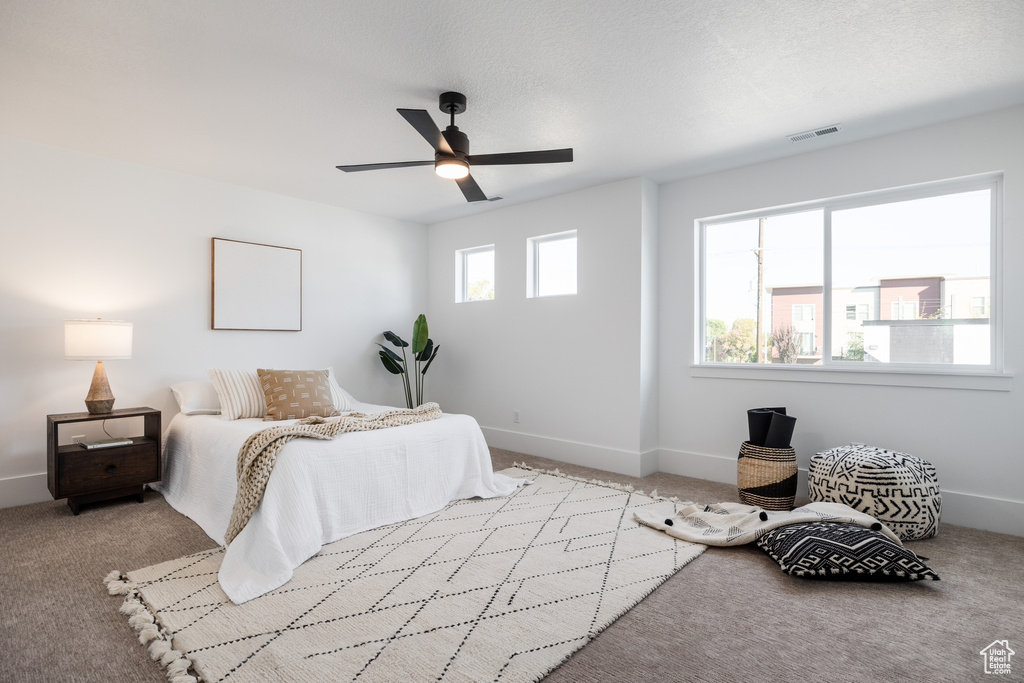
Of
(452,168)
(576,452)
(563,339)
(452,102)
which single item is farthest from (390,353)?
(452,102)

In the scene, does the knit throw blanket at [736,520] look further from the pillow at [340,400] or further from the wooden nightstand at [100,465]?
the wooden nightstand at [100,465]

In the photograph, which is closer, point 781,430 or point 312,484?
point 312,484

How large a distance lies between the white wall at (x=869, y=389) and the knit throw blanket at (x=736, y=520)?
88 cm

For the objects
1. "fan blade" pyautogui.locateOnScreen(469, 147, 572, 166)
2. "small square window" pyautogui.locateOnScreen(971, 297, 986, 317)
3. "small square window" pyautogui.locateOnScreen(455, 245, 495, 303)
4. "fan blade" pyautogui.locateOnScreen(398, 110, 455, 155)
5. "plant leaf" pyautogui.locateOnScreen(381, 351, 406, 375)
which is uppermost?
"fan blade" pyautogui.locateOnScreen(398, 110, 455, 155)

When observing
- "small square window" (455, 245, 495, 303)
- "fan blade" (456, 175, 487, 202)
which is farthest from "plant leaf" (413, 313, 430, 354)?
"fan blade" (456, 175, 487, 202)

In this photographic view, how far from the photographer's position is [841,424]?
3.54 m

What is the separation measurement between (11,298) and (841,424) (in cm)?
A: 558

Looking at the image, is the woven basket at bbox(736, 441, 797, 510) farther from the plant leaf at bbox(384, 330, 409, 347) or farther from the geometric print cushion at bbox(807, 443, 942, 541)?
the plant leaf at bbox(384, 330, 409, 347)

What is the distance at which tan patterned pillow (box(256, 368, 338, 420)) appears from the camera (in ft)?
12.2

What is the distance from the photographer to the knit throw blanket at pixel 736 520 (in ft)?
8.67

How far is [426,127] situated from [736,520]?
105 inches

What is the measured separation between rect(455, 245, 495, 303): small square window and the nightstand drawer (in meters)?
3.14

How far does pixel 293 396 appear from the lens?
378cm

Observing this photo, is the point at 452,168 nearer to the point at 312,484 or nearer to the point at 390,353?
the point at 312,484
